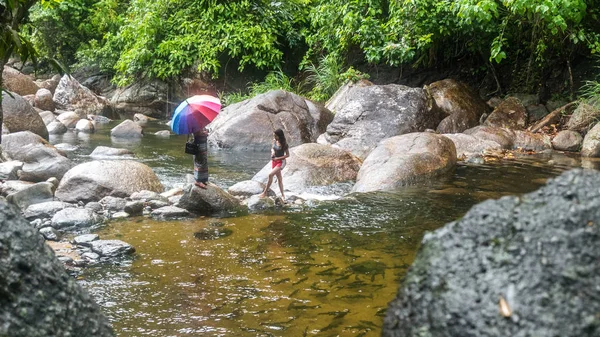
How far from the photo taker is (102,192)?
8125mm

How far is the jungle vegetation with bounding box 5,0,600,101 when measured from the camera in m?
13.8

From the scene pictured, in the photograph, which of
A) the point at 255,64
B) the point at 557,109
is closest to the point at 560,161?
the point at 557,109

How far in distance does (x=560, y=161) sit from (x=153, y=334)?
950cm

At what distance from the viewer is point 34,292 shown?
7.71 feet

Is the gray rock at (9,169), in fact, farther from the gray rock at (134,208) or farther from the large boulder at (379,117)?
the large boulder at (379,117)

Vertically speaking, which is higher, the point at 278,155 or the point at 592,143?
the point at 592,143

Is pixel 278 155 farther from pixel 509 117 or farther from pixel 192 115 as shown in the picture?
pixel 509 117

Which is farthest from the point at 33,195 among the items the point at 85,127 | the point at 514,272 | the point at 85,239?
the point at 85,127

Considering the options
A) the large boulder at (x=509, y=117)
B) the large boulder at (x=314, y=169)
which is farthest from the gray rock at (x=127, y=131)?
the large boulder at (x=509, y=117)

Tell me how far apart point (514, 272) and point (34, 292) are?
73.7 inches

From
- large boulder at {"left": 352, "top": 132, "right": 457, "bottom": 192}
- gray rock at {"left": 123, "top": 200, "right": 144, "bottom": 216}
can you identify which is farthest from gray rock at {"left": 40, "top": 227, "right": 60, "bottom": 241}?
large boulder at {"left": 352, "top": 132, "right": 457, "bottom": 192}

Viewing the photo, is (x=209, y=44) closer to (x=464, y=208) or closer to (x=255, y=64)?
(x=255, y=64)

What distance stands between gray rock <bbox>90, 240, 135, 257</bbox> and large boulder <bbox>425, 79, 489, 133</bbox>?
30.4ft

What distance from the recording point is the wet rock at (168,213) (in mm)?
7402
